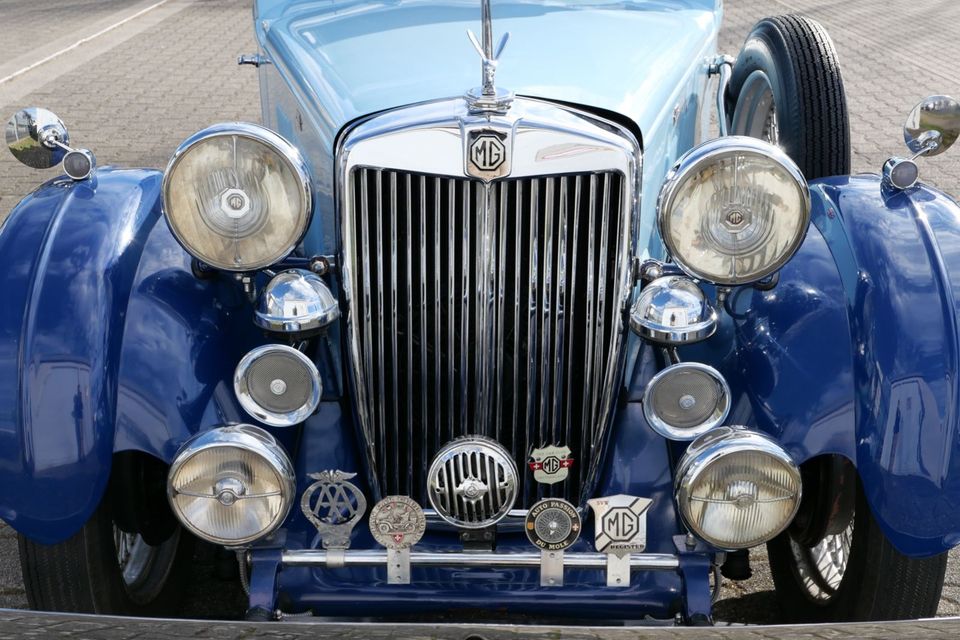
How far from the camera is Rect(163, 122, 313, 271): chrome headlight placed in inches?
77.9

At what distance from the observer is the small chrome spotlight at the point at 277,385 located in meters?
1.97

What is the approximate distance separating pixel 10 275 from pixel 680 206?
4.28 ft

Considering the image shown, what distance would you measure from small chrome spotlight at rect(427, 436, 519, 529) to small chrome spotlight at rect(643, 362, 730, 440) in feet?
0.97

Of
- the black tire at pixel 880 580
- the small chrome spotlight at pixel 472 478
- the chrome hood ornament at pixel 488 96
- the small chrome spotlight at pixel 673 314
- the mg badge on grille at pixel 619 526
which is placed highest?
the chrome hood ornament at pixel 488 96

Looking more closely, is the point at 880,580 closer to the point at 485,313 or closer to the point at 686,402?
the point at 686,402

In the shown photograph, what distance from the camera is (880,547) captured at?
6.96ft

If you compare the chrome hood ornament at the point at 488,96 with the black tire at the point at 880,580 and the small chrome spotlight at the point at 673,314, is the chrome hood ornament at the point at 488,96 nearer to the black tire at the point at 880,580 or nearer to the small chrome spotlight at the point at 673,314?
the small chrome spotlight at the point at 673,314

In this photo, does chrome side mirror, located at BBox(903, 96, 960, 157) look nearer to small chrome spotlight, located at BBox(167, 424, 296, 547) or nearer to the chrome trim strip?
the chrome trim strip

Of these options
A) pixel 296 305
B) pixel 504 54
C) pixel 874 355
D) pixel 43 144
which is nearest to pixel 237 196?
pixel 296 305

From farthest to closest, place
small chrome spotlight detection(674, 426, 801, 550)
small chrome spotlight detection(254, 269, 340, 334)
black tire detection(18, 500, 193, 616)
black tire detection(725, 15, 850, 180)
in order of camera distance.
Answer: black tire detection(725, 15, 850, 180) → black tire detection(18, 500, 193, 616) → small chrome spotlight detection(254, 269, 340, 334) → small chrome spotlight detection(674, 426, 801, 550)

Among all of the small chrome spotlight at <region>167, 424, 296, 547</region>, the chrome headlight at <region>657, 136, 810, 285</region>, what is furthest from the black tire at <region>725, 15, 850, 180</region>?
the small chrome spotlight at <region>167, 424, 296, 547</region>

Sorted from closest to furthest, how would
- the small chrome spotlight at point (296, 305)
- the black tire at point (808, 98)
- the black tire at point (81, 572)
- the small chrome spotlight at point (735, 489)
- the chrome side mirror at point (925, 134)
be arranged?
the small chrome spotlight at point (735, 489) → the small chrome spotlight at point (296, 305) → the black tire at point (81, 572) → the chrome side mirror at point (925, 134) → the black tire at point (808, 98)

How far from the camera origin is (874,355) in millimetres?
1994

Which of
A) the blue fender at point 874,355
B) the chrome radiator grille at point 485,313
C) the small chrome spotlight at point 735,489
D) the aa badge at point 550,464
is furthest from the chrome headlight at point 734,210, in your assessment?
the aa badge at point 550,464
